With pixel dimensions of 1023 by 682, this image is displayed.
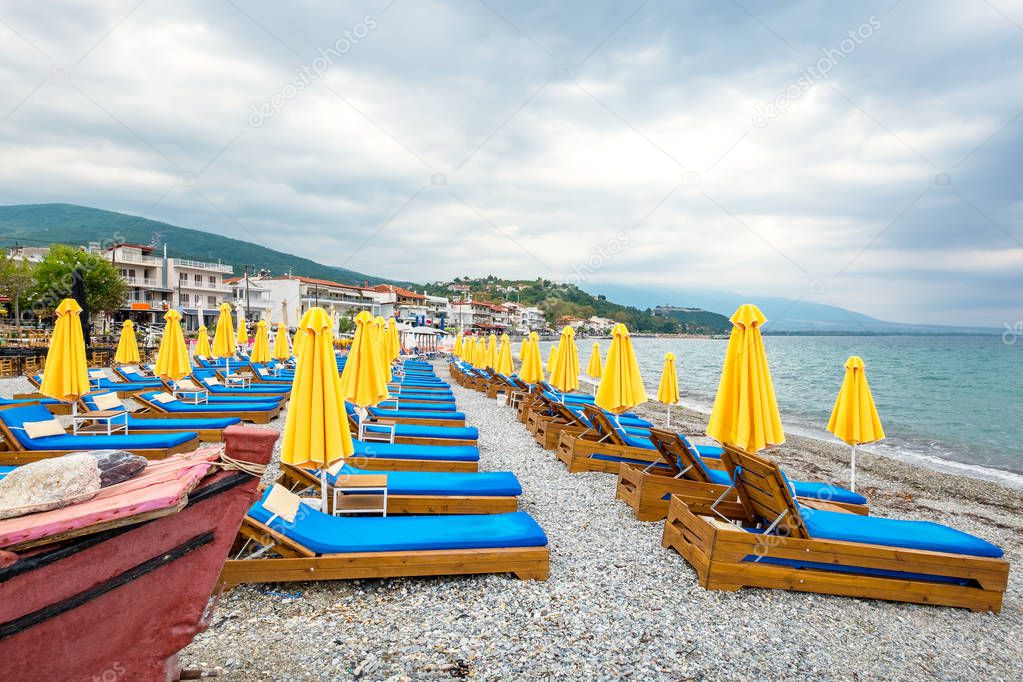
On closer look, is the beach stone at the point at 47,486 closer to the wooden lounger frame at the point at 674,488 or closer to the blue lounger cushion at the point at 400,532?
the blue lounger cushion at the point at 400,532

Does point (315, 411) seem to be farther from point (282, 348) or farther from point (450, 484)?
point (282, 348)

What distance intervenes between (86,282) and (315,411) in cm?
3914

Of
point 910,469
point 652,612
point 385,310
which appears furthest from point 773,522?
point 385,310

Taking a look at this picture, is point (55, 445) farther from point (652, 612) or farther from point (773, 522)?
point (773, 522)

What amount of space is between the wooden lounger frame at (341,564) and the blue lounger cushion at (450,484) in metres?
1.29

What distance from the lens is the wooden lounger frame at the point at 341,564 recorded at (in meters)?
3.90

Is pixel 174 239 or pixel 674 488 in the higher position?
pixel 174 239

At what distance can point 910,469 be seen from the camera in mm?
12172

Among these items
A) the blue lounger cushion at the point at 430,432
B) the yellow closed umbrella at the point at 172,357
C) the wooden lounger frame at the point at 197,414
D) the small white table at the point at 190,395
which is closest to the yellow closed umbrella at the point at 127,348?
the small white table at the point at 190,395

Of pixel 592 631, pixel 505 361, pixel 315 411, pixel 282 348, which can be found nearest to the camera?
pixel 592 631

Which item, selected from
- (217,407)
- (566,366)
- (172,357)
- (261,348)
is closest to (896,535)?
(566,366)

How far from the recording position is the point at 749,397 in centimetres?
533

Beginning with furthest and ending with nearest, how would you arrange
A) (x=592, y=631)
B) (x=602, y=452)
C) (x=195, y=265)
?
1. (x=195, y=265)
2. (x=602, y=452)
3. (x=592, y=631)

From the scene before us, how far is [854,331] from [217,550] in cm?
20950
